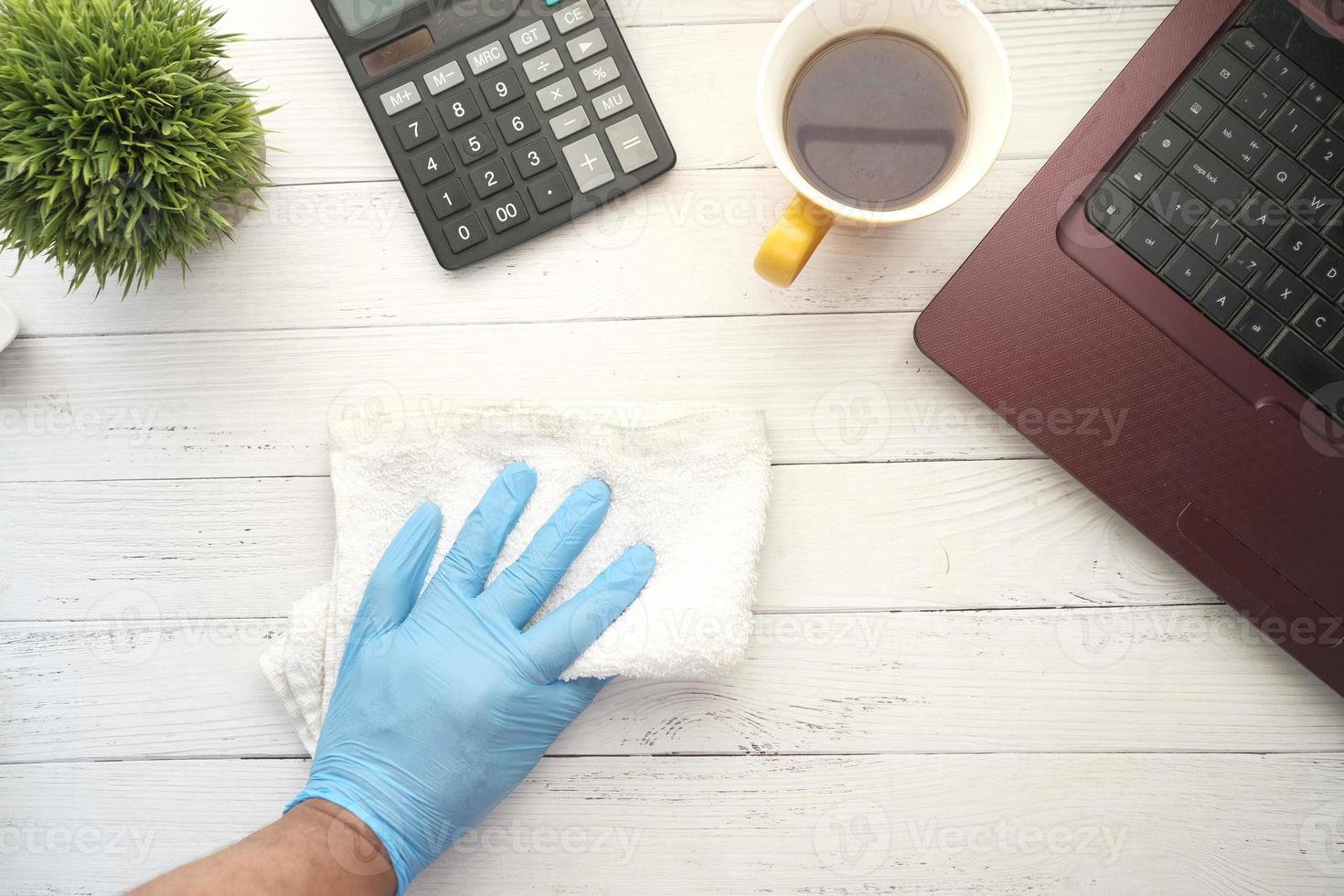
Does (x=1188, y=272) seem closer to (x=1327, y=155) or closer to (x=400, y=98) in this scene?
(x=1327, y=155)

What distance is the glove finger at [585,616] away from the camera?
22.0 inches

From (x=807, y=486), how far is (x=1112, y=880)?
35 centimetres

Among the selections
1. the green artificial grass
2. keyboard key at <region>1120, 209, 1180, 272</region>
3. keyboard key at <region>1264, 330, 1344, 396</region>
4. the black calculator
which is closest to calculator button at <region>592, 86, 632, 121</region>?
the black calculator

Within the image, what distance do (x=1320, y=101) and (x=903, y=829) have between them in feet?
1.73

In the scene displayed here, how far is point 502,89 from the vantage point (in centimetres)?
54

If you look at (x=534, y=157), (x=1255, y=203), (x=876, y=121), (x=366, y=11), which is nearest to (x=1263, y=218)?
(x=1255, y=203)

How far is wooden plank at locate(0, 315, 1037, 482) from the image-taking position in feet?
1.91

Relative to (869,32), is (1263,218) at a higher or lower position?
lower

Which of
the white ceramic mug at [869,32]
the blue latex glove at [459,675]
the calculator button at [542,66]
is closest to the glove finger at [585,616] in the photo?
the blue latex glove at [459,675]

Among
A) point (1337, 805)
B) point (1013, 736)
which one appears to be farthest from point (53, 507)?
point (1337, 805)

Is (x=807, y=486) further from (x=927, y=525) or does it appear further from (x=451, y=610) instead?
(x=451, y=610)

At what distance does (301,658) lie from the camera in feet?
1.92

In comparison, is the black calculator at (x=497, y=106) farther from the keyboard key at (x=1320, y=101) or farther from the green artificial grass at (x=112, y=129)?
the keyboard key at (x=1320, y=101)

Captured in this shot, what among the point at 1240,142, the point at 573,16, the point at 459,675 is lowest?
the point at 459,675
